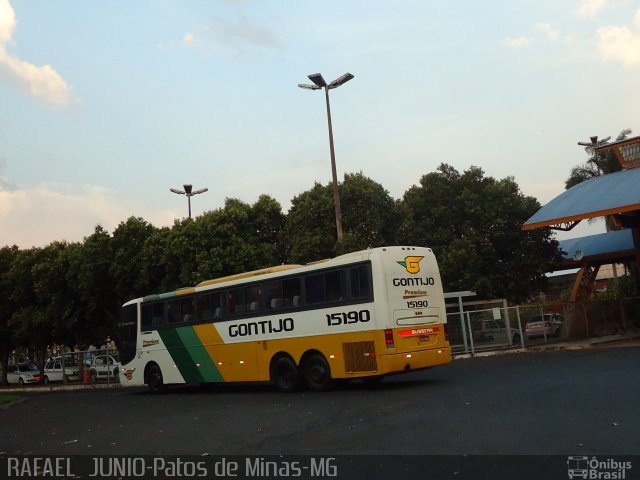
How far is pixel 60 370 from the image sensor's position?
40.2m

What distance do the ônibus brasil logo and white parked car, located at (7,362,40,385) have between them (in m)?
32.8

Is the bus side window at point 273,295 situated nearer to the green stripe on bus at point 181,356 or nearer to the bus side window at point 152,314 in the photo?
the green stripe on bus at point 181,356

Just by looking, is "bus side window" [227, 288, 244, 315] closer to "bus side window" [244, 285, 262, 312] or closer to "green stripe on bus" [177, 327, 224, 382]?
"bus side window" [244, 285, 262, 312]

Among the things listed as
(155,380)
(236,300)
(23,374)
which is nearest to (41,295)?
(23,374)

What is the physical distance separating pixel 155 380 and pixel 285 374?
6.71m

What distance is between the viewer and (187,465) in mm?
8430

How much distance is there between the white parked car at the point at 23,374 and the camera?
136 feet

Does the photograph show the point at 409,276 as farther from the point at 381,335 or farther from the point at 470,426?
the point at 470,426

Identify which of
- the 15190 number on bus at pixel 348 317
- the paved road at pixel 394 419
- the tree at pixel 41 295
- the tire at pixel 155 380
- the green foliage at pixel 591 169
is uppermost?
the green foliage at pixel 591 169

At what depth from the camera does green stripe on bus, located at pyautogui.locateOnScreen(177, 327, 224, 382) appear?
1953 cm

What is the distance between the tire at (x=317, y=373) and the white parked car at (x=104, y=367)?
18.7 m

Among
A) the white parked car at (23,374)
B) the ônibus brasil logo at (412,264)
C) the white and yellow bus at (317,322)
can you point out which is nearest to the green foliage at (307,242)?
the white parked car at (23,374)

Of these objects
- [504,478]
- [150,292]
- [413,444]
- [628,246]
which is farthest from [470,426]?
[628,246]

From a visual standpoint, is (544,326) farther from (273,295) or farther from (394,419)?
(394,419)
